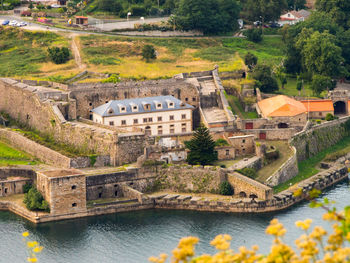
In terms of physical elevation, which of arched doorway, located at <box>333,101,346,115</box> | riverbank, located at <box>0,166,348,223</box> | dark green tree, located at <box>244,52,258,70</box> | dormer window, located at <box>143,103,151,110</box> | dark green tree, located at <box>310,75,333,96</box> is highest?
dark green tree, located at <box>244,52,258,70</box>

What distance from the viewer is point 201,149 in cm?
7812

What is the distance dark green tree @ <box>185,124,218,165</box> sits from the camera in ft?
256

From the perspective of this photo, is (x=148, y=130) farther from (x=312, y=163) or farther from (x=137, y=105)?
(x=312, y=163)

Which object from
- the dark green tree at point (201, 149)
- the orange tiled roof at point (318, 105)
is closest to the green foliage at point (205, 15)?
the orange tiled roof at point (318, 105)

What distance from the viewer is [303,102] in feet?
315

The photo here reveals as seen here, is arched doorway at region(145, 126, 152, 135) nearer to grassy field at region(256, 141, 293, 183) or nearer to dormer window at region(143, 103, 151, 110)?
dormer window at region(143, 103, 151, 110)

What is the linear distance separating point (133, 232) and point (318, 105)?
117 feet

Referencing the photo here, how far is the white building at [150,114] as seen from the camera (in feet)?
279

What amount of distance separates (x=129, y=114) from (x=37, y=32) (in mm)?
32656

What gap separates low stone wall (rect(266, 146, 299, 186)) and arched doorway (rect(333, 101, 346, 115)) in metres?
16.9

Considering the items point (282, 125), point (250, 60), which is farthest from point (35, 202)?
point (250, 60)

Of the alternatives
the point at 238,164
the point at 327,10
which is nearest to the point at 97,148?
the point at 238,164

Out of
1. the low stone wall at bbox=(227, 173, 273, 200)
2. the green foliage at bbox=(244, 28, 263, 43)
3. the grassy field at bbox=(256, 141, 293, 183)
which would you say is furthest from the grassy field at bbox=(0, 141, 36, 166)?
the green foliage at bbox=(244, 28, 263, 43)

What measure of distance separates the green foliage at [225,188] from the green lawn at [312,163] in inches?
158
